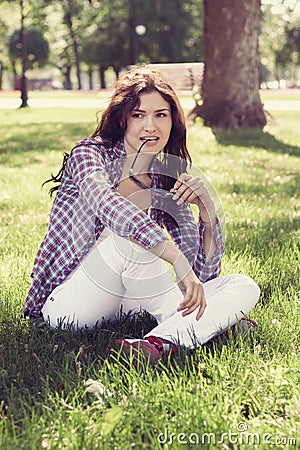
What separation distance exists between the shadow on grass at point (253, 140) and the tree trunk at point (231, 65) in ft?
1.74

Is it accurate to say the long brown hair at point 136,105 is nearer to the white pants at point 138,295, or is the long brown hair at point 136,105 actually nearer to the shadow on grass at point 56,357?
the white pants at point 138,295

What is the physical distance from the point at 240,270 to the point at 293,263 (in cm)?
38

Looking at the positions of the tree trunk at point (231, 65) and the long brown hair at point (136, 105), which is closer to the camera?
the long brown hair at point (136, 105)

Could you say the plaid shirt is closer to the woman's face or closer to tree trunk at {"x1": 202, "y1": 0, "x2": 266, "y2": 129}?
the woman's face

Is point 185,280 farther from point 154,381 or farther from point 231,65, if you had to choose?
point 231,65

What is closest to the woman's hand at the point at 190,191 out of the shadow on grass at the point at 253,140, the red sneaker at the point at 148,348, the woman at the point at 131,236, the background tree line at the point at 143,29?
the woman at the point at 131,236

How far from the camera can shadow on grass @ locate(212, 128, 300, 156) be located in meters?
10.5

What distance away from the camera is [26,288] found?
3.73 metres

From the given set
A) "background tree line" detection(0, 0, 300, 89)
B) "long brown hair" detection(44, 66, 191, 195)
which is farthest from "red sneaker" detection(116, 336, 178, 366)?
"background tree line" detection(0, 0, 300, 89)

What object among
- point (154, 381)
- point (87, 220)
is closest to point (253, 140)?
point (87, 220)

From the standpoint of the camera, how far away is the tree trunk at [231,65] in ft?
42.0

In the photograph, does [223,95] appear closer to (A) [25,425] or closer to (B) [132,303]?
(B) [132,303]

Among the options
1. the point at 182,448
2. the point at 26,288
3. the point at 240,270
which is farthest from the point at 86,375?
the point at 240,270

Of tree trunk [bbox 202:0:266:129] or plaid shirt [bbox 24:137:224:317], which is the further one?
tree trunk [bbox 202:0:266:129]
